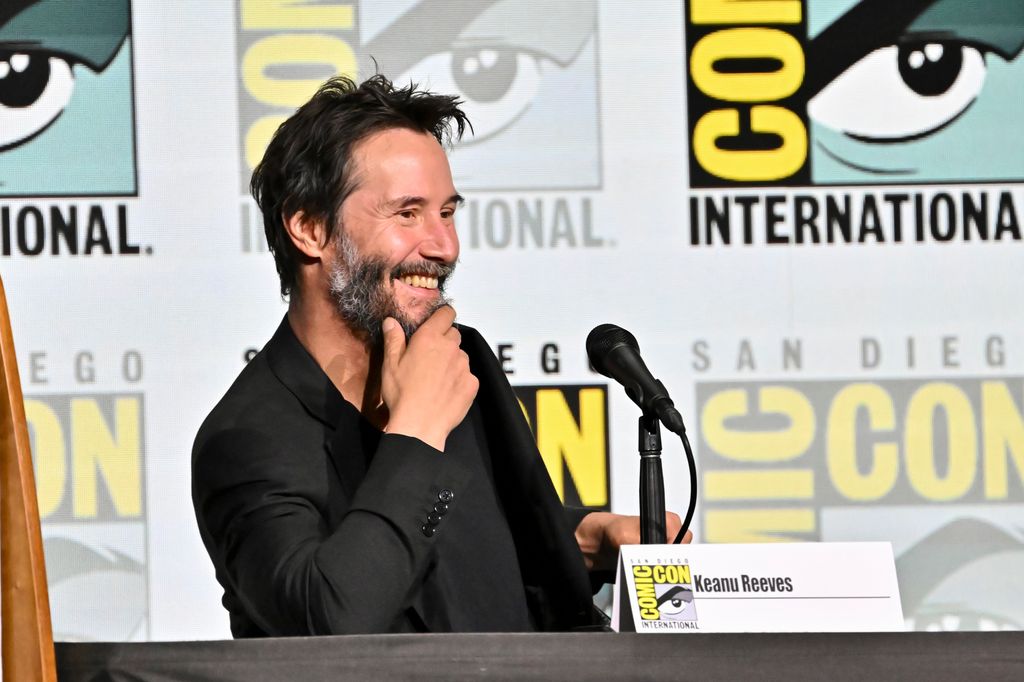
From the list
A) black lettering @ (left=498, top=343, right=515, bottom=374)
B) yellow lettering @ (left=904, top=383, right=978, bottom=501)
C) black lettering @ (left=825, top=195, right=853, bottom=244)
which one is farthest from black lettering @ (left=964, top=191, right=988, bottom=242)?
black lettering @ (left=498, top=343, right=515, bottom=374)

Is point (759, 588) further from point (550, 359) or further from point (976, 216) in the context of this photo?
point (976, 216)

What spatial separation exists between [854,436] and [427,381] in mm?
2108

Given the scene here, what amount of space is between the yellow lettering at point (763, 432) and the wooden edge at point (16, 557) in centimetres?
258

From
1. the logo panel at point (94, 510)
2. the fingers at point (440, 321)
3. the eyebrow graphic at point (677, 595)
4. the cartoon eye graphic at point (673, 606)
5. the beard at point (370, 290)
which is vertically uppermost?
the beard at point (370, 290)

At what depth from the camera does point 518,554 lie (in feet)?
5.92

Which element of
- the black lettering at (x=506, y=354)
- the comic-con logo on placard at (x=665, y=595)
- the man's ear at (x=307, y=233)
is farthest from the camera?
A: the black lettering at (x=506, y=354)

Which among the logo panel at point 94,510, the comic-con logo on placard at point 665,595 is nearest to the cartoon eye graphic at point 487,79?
the logo panel at point 94,510

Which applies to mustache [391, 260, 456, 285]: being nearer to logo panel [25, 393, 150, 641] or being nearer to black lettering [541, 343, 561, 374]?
black lettering [541, 343, 561, 374]

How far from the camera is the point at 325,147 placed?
1.89 meters

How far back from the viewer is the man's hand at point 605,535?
6.01ft

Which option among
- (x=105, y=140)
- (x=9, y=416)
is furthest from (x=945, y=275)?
(x=9, y=416)

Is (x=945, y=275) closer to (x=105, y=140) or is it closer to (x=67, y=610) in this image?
(x=105, y=140)

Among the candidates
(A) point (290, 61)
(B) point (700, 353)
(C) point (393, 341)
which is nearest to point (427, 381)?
(C) point (393, 341)

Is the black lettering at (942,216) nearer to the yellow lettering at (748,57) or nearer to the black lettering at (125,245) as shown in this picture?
the yellow lettering at (748,57)
